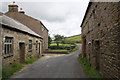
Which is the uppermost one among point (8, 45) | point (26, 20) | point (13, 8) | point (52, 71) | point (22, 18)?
point (13, 8)

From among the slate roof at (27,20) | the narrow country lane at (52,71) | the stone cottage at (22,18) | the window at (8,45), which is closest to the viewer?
the narrow country lane at (52,71)

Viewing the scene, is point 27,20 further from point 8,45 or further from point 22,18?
point 8,45

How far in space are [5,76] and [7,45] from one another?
277 cm

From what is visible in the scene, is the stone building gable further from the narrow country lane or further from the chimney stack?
the narrow country lane

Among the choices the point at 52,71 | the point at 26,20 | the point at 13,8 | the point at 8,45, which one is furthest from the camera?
the point at 26,20

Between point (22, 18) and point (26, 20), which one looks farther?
point (26, 20)

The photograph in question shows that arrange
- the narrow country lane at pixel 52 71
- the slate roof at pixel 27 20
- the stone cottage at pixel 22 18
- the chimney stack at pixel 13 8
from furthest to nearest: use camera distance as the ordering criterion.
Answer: the slate roof at pixel 27 20, the stone cottage at pixel 22 18, the chimney stack at pixel 13 8, the narrow country lane at pixel 52 71

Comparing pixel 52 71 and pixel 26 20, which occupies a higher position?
pixel 26 20

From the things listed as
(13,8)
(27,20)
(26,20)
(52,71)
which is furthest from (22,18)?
(52,71)

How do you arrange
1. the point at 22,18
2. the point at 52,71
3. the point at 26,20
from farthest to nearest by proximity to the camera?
the point at 26,20 < the point at 22,18 < the point at 52,71

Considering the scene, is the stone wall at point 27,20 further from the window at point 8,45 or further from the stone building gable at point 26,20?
the window at point 8,45

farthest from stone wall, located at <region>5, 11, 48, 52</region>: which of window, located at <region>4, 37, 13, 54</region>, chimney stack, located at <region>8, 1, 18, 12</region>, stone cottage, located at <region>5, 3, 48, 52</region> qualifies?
window, located at <region>4, 37, 13, 54</region>

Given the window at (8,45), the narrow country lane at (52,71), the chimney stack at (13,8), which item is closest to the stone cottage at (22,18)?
the chimney stack at (13,8)

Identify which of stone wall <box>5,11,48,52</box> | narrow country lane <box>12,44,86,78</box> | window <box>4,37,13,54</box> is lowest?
narrow country lane <box>12,44,86,78</box>
